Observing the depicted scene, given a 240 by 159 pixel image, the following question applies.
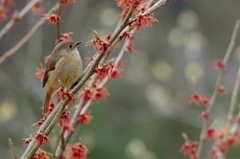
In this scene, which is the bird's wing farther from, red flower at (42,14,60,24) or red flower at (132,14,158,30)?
red flower at (132,14,158,30)

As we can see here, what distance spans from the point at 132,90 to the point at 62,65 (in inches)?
226

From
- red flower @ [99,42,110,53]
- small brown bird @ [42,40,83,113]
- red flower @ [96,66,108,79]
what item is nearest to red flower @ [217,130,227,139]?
small brown bird @ [42,40,83,113]

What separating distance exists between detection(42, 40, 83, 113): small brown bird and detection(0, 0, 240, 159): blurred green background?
2605mm

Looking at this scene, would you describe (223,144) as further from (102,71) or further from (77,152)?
(102,71)

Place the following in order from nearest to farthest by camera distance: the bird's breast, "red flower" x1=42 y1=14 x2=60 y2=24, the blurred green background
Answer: "red flower" x1=42 y1=14 x2=60 y2=24
the bird's breast
the blurred green background

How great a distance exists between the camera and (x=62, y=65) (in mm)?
2732


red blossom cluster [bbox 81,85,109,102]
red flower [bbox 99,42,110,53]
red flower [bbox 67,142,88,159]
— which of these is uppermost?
red blossom cluster [bbox 81,85,109,102]

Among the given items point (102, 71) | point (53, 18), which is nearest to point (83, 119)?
point (53, 18)

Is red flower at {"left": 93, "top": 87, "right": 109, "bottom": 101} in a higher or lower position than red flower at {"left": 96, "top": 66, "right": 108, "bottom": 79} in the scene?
higher

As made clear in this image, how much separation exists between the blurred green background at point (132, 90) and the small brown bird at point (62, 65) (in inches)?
103

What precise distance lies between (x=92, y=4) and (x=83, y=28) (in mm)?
980

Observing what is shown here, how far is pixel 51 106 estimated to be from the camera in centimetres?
238

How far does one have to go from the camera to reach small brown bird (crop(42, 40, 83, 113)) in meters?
2.59

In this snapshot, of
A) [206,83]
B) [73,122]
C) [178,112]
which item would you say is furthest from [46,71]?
[206,83]
